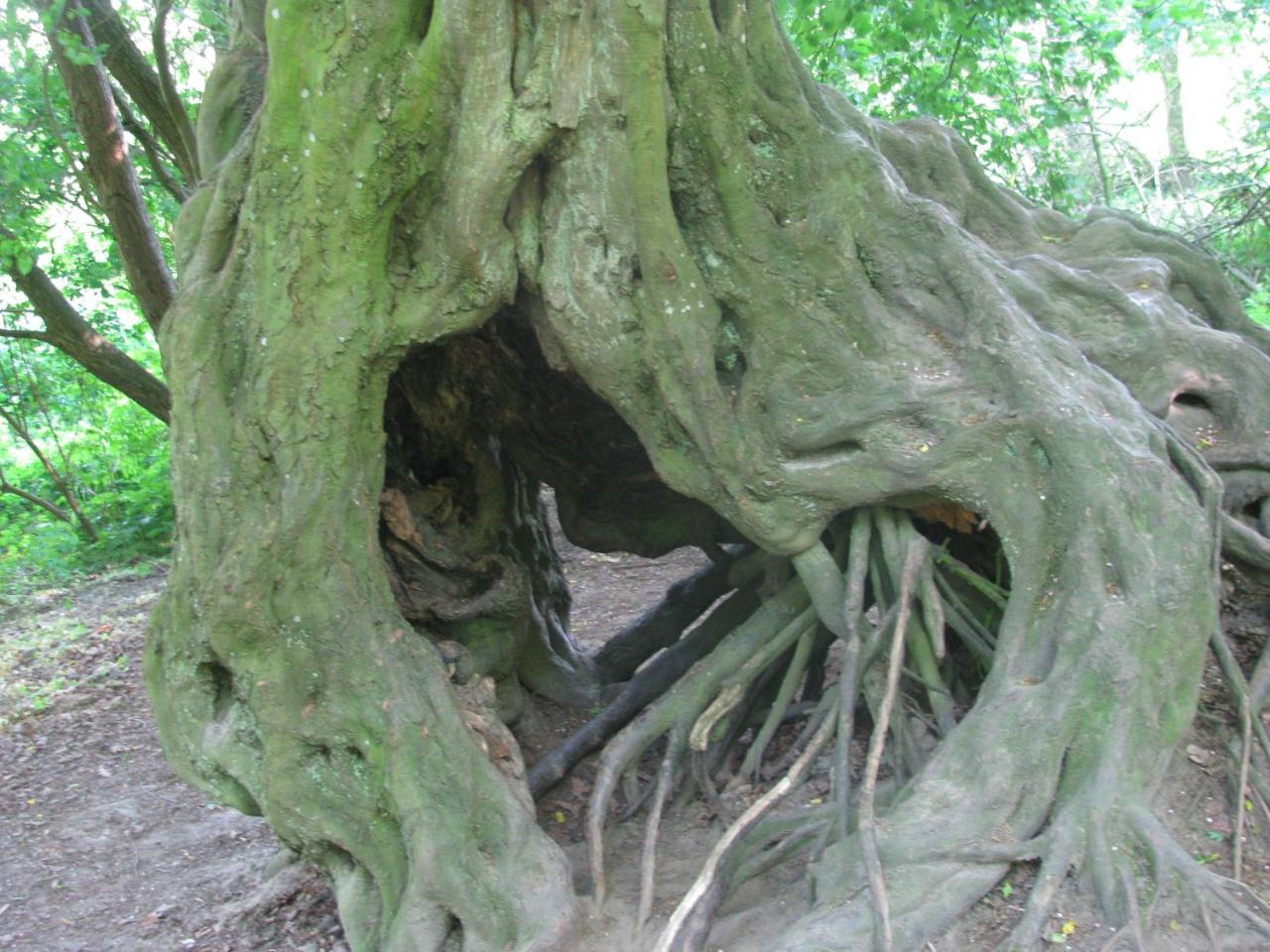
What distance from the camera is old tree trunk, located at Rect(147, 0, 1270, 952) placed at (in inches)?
134

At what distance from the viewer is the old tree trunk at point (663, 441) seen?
3400mm

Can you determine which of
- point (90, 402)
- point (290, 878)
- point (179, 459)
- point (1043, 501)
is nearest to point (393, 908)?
point (290, 878)

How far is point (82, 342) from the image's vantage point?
8234 millimetres

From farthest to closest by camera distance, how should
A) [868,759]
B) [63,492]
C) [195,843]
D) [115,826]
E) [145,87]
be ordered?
1. [63,492]
2. [145,87]
3. [115,826]
4. [195,843]
5. [868,759]

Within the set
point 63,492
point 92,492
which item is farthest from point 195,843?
point 92,492

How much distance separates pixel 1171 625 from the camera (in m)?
3.34

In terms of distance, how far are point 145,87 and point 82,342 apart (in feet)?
6.08

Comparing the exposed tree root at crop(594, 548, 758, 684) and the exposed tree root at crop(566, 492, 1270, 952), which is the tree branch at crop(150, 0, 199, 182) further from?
the exposed tree root at crop(566, 492, 1270, 952)

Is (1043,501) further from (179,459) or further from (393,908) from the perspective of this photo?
(179,459)

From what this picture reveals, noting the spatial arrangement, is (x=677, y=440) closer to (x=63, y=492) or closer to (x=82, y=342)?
(x=82, y=342)

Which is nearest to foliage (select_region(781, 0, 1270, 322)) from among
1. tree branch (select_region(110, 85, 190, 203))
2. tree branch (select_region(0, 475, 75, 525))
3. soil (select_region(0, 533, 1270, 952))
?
soil (select_region(0, 533, 1270, 952))

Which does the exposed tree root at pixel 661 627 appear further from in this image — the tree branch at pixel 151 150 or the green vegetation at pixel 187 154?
the tree branch at pixel 151 150

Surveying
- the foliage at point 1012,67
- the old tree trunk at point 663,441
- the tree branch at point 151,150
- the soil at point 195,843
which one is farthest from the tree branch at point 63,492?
the old tree trunk at point 663,441

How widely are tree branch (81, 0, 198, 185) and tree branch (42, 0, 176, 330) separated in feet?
1.24
